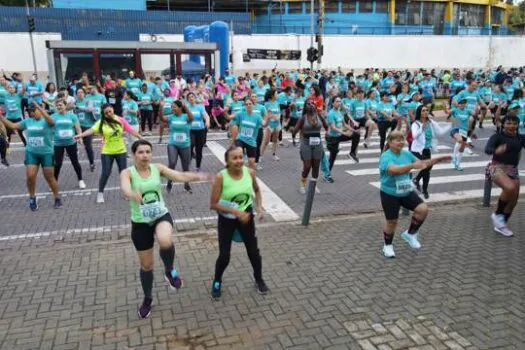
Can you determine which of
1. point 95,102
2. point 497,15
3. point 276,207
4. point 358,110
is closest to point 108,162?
point 276,207

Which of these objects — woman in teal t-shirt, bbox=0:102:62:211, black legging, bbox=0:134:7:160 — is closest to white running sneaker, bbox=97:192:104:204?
woman in teal t-shirt, bbox=0:102:62:211

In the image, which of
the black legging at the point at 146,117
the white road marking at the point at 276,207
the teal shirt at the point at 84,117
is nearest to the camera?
the white road marking at the point at 276,207

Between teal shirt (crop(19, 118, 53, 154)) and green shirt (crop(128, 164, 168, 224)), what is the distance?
4.24 metres

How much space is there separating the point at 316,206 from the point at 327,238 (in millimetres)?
1697

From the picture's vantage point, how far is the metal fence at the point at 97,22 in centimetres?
3528

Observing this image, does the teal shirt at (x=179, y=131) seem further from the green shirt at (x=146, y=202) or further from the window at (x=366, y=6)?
the window at (x=366, y=6)

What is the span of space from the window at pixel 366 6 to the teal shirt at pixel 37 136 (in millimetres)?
46976

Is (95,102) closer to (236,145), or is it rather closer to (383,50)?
(236,145)

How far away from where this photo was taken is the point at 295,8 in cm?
5138

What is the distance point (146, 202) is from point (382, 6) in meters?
50.6

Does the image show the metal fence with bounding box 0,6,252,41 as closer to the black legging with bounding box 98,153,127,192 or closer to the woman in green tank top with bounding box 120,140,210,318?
the black legging with bounding box 98,153,127,192

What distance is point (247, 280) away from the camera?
561cm

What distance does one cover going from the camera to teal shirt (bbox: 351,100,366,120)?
1324cm

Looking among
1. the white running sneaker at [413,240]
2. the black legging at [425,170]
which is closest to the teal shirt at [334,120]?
the black legging at [425,170]
